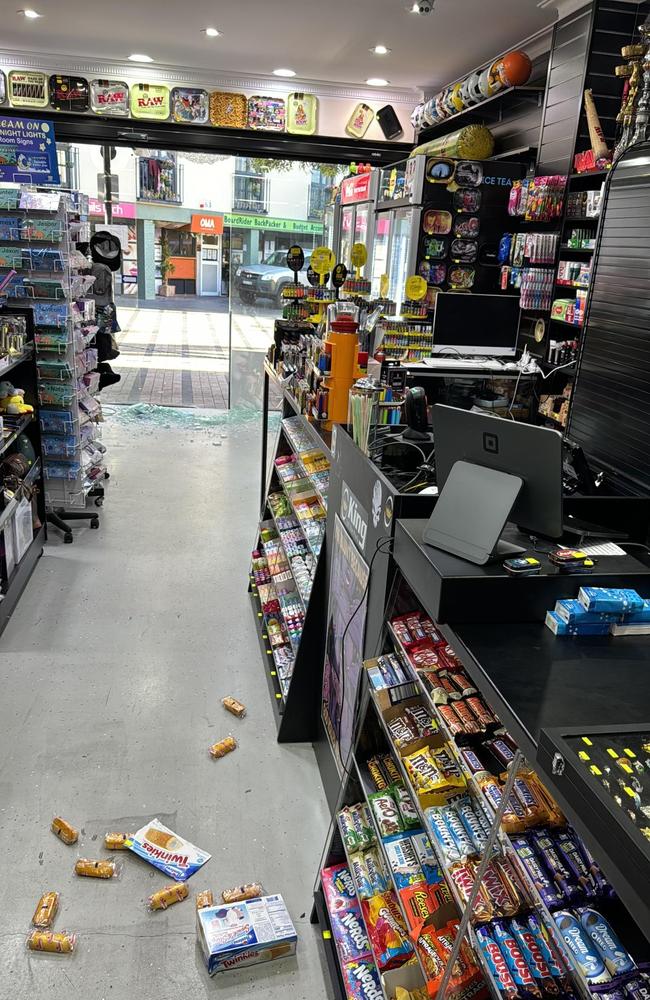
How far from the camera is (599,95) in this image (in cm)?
497

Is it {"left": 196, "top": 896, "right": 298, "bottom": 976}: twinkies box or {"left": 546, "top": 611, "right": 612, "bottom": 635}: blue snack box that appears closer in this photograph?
{"left": 546, "top": 611, "right": 612, "bottom": 635}: blue snack box

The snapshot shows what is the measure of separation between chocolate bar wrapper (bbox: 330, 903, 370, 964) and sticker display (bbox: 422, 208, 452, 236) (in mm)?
5361

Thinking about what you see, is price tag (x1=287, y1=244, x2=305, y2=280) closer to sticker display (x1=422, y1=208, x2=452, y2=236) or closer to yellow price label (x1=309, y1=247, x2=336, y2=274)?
yellow price label (x1=309, y1=247, x2=336, y2=274)

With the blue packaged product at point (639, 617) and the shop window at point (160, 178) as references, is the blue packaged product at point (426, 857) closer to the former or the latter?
the blue packaged product at point (639, 617)

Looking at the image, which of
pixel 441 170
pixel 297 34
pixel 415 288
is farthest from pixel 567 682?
pixel 297 34

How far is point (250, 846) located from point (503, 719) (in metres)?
1.67

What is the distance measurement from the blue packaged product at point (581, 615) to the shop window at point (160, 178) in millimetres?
8229

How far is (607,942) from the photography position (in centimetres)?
121

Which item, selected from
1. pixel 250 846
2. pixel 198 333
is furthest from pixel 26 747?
pixel 198 333

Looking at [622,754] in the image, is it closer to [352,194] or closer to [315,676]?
[315,676]

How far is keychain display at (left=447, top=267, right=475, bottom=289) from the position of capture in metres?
6.36

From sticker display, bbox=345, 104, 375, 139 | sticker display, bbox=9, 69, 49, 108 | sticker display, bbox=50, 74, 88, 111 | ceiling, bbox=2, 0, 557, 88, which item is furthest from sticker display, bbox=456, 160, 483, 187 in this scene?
sticker display, bbox=9, 69, 49, 108

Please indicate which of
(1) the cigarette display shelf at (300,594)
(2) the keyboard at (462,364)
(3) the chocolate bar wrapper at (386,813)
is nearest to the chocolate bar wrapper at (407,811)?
(3) the chocolate bar wrapper at (386,813)

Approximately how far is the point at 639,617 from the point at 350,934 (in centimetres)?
124
